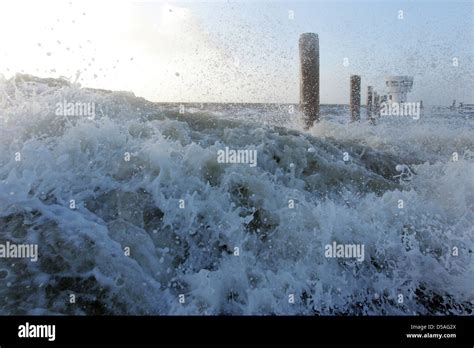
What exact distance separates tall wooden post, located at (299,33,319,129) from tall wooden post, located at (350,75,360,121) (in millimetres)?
1362

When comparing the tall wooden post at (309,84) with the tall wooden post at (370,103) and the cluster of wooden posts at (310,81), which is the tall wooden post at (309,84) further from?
the tall wooden post at (370,103)

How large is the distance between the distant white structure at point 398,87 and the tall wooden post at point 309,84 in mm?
736

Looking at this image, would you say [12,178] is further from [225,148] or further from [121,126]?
[225,148]

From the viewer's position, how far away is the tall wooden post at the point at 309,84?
4238mm

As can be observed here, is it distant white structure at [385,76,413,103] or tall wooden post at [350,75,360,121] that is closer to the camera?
distant white structure at [385,76,413,103]

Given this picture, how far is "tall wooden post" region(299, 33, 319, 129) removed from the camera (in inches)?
167

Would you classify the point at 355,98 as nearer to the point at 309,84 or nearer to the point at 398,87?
the point at 309,84
